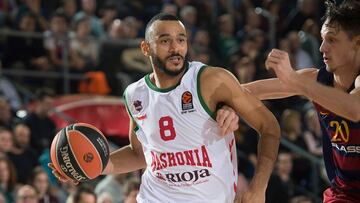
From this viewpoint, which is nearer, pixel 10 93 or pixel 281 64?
pixel 281 64

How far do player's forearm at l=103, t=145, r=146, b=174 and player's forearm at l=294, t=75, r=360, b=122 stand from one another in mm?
1777

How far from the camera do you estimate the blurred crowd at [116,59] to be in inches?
464

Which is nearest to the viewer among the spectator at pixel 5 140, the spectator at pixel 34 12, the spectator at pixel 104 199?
the spectator at pixel 104 199

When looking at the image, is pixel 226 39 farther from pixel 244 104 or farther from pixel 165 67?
pixel 244 104

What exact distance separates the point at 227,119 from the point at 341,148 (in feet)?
2.51

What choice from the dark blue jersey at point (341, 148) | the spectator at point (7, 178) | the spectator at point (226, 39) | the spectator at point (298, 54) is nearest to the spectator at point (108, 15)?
the spectator at point (226, 39)

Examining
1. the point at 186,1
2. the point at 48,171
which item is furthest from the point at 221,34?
the point at 48,171

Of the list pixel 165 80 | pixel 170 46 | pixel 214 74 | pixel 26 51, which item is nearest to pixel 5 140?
pixel 26 51

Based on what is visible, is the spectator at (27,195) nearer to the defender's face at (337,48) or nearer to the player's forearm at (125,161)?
the player's forearm at (125,161)

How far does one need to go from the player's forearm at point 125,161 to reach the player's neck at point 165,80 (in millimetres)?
655

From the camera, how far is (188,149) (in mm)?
6395

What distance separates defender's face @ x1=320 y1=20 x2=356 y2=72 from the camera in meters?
6.16

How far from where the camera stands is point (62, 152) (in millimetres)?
6621

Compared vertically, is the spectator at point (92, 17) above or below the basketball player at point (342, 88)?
below
